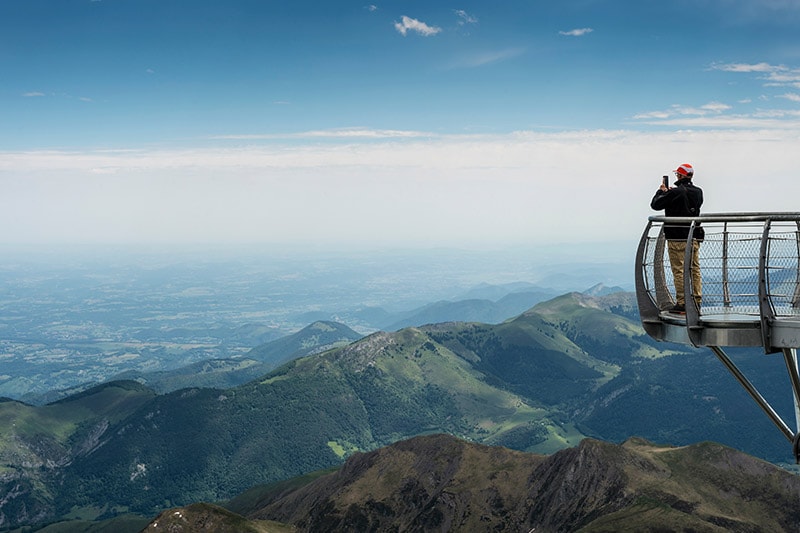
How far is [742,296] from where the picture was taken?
1717 cm

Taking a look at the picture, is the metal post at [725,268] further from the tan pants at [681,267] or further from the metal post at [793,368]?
the metal post at [793,368]

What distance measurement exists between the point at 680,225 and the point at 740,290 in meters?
2.00

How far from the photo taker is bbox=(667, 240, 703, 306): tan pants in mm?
17750

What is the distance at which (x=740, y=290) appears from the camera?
682 inches

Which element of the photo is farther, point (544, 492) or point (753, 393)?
point (544, 492)

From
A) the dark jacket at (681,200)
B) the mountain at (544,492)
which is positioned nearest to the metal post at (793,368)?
the dark jacket at (681,200)

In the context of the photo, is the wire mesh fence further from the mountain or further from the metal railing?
the mountain

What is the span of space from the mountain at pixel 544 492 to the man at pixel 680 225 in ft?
330

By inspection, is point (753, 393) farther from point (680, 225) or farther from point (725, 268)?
point (680, 225)

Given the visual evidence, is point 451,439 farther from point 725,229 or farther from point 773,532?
point 725,229

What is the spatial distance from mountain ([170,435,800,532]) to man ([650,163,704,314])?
100446mm

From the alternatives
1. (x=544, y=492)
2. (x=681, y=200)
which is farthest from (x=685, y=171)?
(x=544, y=492)

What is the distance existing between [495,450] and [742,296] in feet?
493

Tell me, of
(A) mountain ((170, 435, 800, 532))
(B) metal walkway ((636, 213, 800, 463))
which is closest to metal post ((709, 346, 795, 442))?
(B) metal walkway ((636, 213, 800, 463))
